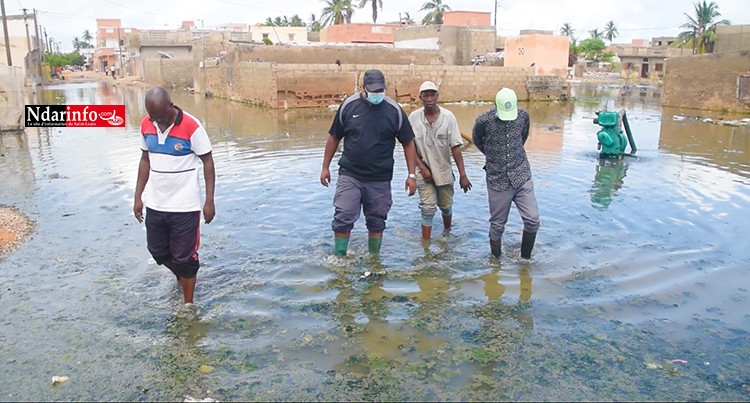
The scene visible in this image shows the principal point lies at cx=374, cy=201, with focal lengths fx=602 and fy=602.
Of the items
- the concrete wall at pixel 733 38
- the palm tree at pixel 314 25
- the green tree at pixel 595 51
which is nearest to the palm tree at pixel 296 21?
the palm tree at pixel 314 25

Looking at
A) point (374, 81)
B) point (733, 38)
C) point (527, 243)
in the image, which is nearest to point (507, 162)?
point (527, 243)

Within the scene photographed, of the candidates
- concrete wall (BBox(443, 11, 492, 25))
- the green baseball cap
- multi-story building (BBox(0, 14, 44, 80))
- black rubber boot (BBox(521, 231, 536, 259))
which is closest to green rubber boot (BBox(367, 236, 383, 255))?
black rubber boot (BBox(521, 231, 536, 259))

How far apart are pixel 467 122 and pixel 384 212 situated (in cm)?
1439

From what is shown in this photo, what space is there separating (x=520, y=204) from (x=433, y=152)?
1.03 metres

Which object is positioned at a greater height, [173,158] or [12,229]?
[173,158]

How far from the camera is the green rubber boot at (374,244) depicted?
5.50m

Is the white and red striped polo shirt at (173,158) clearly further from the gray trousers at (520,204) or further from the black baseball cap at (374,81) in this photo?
the gray trousers at (520,204)

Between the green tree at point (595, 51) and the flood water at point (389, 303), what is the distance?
68.6m

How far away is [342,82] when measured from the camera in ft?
82.6

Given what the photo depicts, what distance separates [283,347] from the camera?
3777 millimetres

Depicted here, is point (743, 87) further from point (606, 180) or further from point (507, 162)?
point (507, 162)

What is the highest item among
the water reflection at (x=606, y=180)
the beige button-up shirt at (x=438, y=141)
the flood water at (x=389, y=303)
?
the beige button-up shirt at (x=438, y=141)

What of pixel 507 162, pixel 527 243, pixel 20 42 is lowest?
pixel 527 243

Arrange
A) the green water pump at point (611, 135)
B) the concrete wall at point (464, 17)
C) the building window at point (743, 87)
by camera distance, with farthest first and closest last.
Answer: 1. the concrete wall at point (464, 17)
2. the building window at point (743, 87)
3. the green water pump at point (611, 135)
